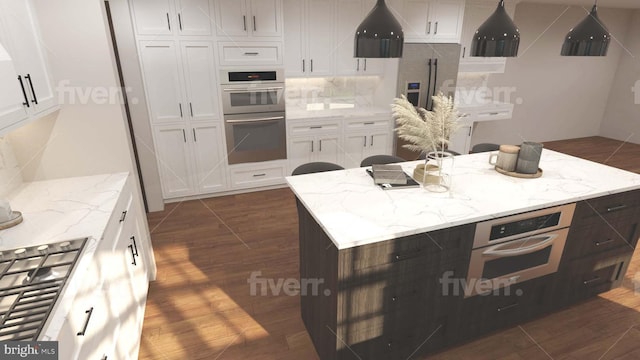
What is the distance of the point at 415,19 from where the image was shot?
4.64m

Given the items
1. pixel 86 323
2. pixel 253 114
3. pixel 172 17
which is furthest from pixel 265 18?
pixel 86 323

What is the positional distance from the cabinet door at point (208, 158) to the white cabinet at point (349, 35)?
74.0 inches

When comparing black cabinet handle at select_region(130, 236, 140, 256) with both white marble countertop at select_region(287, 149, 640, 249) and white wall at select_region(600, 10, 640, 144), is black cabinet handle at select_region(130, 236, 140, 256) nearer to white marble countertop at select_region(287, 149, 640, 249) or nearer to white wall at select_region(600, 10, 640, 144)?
white marble countertop at select_region(287, 149, 640, 249)

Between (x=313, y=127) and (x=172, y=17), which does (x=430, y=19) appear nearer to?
(x=313, y=127)

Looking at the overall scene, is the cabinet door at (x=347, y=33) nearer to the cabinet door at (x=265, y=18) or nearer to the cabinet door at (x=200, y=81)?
the cabinet door at (x=265, y=18)

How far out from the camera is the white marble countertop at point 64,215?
1.25m

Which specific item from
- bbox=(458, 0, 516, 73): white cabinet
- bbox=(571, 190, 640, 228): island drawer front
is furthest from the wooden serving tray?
bbox=(458, 0, 516, 73): white cabinet

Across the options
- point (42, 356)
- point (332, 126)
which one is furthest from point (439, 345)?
point (332, 126)

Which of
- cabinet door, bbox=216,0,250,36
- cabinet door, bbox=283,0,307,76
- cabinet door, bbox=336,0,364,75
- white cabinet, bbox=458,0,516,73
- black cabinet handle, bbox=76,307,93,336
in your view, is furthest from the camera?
white cabinet, bbox=458,0,516,73

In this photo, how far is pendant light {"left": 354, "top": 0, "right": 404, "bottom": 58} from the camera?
5.92 feet

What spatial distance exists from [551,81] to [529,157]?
5.51 metres

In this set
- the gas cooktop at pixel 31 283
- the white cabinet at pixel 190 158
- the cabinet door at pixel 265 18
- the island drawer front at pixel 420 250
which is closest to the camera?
the gas cooktop at pixel 31 283

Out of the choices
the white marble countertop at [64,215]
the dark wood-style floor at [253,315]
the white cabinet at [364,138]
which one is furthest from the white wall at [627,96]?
the white marble countertop at [64,215]

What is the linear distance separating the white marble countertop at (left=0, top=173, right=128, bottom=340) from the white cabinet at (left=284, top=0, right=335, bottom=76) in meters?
2.80
